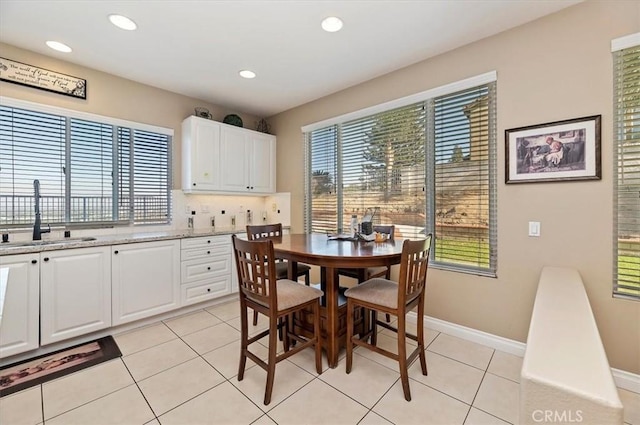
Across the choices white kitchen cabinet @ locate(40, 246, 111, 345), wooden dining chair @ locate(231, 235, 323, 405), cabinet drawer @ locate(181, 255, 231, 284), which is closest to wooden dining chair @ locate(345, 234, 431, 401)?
wooden dining chair @ locate(231, 235, 323, 405)

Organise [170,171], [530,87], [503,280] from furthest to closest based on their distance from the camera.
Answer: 1. [170,171]
2. [503,280]
3. [530,87]

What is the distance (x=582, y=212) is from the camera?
2008 mm

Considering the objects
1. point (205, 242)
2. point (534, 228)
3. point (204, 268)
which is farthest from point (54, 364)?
point (534, 228)

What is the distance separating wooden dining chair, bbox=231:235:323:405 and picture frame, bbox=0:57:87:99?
2593 mm

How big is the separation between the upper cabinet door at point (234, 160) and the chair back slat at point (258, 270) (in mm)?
2188

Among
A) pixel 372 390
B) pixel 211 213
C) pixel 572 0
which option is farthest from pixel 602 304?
pixel 211 213

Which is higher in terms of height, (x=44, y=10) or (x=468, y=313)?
(x=44, y=10)

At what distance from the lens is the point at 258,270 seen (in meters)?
1.81

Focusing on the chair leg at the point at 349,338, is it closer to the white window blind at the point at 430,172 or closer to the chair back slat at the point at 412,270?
the chair back slat at the point at 412,270

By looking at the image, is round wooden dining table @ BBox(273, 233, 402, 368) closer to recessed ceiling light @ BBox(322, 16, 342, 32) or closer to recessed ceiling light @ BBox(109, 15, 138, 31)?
recessed ceiling light @ BBox(322, 16, 342, 32)

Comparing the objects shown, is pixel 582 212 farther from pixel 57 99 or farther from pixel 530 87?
pixel 57 99

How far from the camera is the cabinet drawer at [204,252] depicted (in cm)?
313

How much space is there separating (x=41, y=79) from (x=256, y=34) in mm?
2177

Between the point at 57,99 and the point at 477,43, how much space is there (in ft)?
13.4
